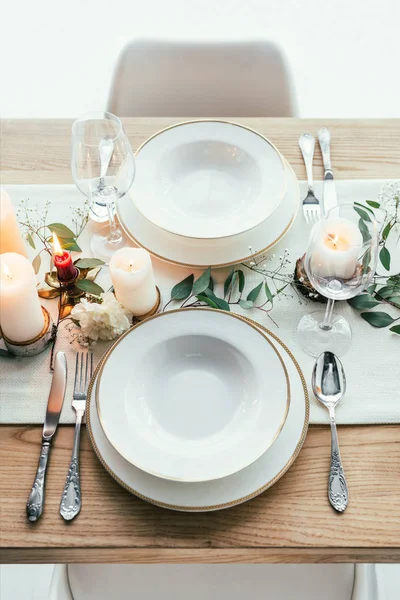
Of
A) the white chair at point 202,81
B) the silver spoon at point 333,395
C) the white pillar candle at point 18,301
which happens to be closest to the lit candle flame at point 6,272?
the white pillar candle at point 18,301

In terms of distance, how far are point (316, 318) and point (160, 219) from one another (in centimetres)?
31

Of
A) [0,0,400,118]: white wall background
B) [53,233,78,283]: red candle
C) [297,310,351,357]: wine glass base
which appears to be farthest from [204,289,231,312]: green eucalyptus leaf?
[0,0,400,118]: white wall background

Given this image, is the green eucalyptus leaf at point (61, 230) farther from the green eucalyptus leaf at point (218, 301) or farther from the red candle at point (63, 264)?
the green eucalyptus leaf at point (218, 301)

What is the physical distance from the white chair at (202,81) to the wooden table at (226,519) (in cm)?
99

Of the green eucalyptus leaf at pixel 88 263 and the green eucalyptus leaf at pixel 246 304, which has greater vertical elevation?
the green eucalyptus leaf at pixel 88 263

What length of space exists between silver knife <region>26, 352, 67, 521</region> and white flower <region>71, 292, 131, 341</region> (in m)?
0.06

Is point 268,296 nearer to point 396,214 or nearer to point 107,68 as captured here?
point 396,214

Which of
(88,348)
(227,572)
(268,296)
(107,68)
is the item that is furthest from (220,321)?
(107,68)

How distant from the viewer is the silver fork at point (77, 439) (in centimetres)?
79

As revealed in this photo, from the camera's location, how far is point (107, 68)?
9.90ft

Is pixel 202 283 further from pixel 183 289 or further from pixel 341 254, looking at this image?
pixel 341 254

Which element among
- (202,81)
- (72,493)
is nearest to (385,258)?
(72,493)

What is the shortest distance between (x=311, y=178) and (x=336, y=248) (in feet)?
1.02

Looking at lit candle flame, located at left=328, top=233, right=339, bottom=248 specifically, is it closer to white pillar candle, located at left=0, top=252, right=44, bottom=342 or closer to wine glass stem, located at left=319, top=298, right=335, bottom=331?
wine glass stem, located at left=319, top=298, right=335, bottom=331
